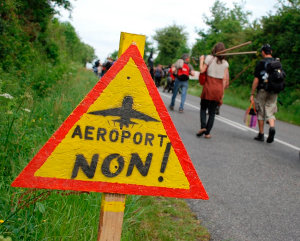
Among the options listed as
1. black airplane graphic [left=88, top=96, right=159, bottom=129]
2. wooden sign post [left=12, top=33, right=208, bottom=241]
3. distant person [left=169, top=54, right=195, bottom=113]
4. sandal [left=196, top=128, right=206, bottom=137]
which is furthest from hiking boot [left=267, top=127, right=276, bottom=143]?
black airplane graphic [left=88, top=96, right=159, bottom=129]

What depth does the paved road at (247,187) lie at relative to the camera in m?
3.14

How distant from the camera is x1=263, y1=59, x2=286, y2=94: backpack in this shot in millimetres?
6875

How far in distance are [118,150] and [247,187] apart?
317cm

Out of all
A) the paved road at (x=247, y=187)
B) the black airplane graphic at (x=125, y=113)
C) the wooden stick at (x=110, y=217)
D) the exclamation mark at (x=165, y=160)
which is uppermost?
the black airplane graphic at (x=125, y=113)

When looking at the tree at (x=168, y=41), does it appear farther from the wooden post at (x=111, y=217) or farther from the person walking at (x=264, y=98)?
the wooden post at (x=111, y=217)

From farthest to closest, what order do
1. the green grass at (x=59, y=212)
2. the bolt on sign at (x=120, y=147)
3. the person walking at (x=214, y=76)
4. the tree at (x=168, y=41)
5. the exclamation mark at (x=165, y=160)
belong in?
1. the tree at (x=168, y=41)
2. the person walking at (x=214, y=76)
3. the green grass at (x=59, y=212)
4. the exclamation mark at (x=165, y=160)
5. the bolt on sign at (x=120, y=147)

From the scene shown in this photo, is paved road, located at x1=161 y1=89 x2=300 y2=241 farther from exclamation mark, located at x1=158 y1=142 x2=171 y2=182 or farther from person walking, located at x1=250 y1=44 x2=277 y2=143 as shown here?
exclamation mark, located at x1=158 y1=142 x2=171 y2=182

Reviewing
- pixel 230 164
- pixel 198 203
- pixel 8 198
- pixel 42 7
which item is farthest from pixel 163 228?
pixel 42 7

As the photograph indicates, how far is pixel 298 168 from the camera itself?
5594mm

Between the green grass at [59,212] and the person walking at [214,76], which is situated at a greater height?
the person walking at [214,76]

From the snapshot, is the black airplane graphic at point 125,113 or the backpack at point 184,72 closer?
the black airplane graphic at point 125,113

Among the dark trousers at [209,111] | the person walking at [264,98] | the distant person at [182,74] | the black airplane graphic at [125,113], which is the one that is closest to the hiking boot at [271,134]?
the person walking at [264,98]

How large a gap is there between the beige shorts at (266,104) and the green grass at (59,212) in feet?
14.3

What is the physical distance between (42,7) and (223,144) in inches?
331
